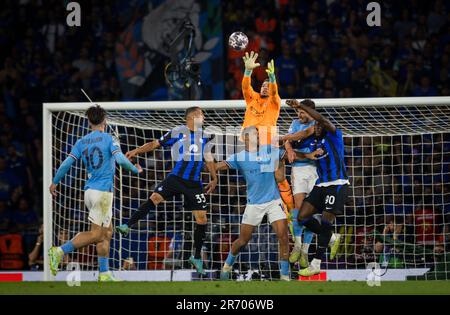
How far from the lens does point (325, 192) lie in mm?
10578

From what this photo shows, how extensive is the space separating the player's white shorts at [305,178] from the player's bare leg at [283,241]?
3.17 ft

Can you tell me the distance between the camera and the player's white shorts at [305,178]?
37.3 ft

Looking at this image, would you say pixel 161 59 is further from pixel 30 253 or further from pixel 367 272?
pixel 367 272

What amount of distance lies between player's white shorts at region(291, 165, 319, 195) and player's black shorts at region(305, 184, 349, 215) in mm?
682

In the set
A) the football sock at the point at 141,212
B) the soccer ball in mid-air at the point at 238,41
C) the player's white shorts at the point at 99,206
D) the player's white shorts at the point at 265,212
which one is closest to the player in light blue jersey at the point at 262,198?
the player's white shorts at the point at 265,212

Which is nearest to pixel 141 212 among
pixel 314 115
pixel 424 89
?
pixel 314 115

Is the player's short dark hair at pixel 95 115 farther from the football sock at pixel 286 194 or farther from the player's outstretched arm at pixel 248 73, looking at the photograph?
the football sock at pixel 286 194

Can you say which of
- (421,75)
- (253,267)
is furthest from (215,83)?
(253,267)

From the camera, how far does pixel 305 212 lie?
34.9 ft

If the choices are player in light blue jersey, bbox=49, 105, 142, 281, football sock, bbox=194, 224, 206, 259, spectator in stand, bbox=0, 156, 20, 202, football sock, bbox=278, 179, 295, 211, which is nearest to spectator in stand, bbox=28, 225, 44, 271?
spectator in stand, bbox=0, 156, 20, 202

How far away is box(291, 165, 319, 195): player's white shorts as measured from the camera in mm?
11383

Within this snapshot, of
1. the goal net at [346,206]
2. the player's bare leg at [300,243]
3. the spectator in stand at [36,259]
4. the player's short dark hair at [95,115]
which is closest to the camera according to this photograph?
the player's short dark hair at [95,115]

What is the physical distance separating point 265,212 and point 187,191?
1193 millimetres

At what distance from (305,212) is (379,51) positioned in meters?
6.67
